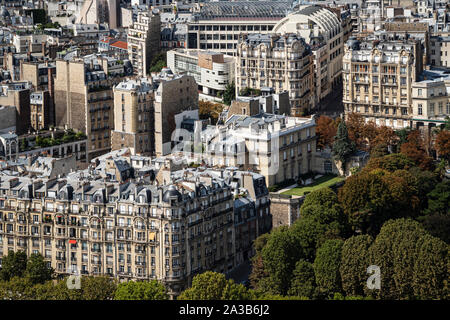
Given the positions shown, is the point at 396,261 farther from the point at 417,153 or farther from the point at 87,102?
the point at 87,102

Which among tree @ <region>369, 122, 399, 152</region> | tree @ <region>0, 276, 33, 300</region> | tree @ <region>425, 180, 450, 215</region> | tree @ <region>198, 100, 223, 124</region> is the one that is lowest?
tree @ <region>0, 276, 33, 300</region>

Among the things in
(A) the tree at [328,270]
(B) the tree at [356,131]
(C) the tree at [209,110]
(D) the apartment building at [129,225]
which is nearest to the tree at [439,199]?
(A) the tree at [328,270]

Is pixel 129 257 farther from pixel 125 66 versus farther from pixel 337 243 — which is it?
pixel 125 66

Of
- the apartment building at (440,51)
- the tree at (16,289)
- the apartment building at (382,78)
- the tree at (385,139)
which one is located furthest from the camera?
the apartment building at (440,51)

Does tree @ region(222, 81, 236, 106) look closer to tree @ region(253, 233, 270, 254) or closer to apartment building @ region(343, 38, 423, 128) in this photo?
apartment building @ region(343, 38, 423, 128)

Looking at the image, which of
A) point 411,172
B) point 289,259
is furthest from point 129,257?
point 411,172

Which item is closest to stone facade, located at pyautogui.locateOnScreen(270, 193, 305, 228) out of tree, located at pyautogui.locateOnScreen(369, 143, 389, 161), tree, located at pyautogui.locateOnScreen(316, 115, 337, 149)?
tree, located at pyautogui.locateOnScreen(369, 143, 389, 161)

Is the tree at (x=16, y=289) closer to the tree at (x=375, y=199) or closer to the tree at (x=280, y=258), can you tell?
the tree at (x=280, y=258)
